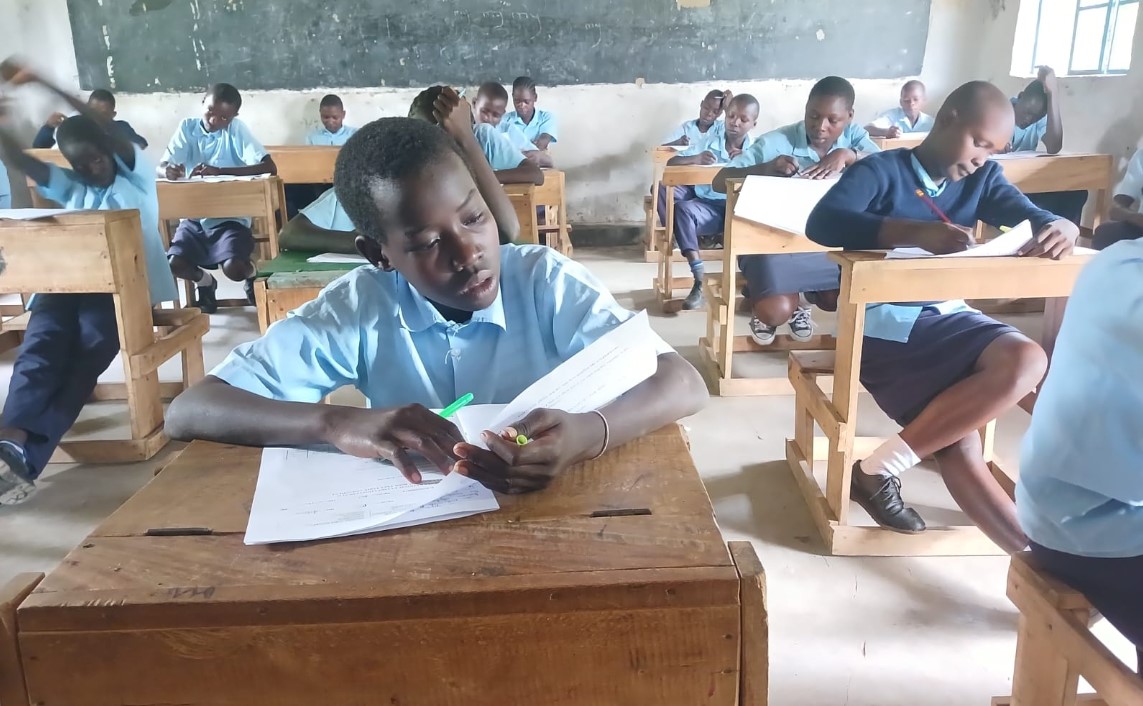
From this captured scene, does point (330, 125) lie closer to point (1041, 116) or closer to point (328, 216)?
point (328, 216)

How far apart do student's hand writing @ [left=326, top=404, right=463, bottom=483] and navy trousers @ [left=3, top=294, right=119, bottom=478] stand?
203cm

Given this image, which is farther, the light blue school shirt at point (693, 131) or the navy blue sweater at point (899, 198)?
the light blue school shirt at point (693, 131)

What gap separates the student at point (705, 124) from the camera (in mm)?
5945

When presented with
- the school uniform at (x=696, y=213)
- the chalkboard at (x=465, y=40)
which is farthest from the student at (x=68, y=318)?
the chalkboard at (x=465, y=40)

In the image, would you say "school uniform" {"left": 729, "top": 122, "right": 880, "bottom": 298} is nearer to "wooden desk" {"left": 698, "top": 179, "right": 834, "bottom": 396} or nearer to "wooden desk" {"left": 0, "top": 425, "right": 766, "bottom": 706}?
"wooden desk" {"left": 698, "top": 179, "right": 834, "bottom": 396}

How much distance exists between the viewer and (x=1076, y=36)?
204 inches

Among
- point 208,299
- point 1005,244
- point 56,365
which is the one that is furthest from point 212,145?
point 1005,244

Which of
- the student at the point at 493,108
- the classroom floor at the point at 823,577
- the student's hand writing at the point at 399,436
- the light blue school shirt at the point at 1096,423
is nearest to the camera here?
the student's hand writing at the point at 399,436

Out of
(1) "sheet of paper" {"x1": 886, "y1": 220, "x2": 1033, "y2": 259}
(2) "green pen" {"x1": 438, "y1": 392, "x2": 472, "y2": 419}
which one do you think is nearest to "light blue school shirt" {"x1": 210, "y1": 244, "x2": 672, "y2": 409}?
(2) "green pen" {"x1": 438, "y1": 392, "x2": 472, "y2": 419}

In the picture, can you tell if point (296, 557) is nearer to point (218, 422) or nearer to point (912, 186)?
point (218, 422)

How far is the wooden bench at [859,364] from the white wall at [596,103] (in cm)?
473

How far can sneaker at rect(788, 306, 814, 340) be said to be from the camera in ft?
12.1

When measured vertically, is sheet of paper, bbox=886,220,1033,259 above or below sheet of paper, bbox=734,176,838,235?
above

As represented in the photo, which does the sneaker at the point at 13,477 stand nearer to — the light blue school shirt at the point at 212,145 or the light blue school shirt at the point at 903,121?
the light blue school shirt at the point at 212,145
